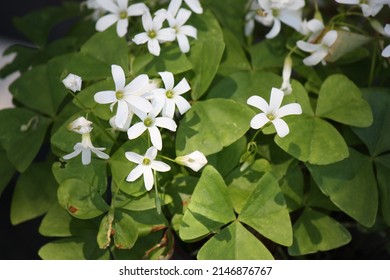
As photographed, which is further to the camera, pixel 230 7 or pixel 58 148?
pixel 230 7


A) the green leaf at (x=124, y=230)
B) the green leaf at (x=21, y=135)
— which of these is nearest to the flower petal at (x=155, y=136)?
the green leaf at (x=124, y=230)

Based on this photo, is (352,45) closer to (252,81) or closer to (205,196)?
(252,81)

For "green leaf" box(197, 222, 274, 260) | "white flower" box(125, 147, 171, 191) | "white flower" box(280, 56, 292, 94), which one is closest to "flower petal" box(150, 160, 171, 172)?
"white flower" box(125, 147, 171, 191)

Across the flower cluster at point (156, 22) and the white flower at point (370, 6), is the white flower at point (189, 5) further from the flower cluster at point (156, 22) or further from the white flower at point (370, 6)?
the white flower at point (370, 6)

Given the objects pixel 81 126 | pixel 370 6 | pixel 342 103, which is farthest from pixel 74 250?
pixel 370 6

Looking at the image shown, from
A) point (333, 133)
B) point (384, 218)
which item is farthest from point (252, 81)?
point (384, 218)

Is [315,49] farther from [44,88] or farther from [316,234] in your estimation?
[44,88]

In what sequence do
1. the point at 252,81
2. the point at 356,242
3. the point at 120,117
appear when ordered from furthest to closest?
the point at 356,242 → the point at 252,81 → the point at 120,117
